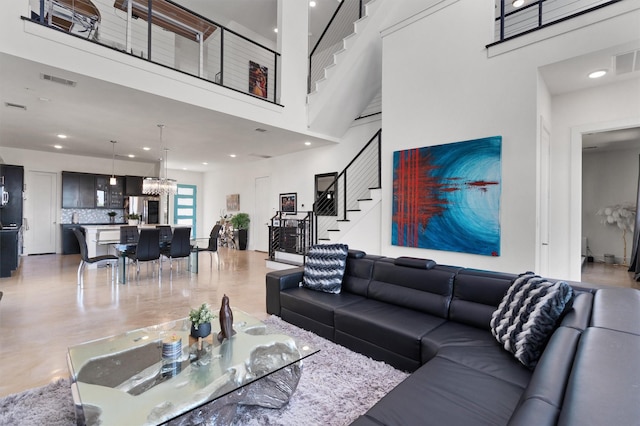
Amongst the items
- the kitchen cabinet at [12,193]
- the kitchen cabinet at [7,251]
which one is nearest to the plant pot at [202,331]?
the kitchen cabinet at [7,251]

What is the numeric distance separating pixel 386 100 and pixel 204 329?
14.2ft

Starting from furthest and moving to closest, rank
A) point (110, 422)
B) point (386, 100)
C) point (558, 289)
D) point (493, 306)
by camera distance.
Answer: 1. point (386, 100)
2. point (493, 306)
3. point (558, 289)
4. point (110, 422)

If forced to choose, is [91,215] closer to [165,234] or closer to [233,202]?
[233,202]

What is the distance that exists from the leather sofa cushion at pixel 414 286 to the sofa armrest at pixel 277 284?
905 mm

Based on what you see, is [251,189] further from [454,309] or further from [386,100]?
[454,309]

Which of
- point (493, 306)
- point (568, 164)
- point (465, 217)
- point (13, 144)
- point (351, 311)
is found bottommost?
point (351, 311)

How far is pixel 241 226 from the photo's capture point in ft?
32.1

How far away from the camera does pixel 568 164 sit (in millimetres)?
4141

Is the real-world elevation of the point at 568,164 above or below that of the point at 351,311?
above

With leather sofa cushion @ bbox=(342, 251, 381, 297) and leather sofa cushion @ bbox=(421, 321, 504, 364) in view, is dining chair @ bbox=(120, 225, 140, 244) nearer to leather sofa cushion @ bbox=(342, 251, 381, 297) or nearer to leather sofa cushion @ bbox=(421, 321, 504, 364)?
leather sofa cushion @ bbox=(342, 251, 381, 297)

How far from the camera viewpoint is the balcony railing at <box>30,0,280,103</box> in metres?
4.31

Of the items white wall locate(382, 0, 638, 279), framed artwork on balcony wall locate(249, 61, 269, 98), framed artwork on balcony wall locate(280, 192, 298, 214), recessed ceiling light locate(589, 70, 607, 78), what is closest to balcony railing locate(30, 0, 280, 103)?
framed artwork on balcony wall locate(249, 61, 269, 98)

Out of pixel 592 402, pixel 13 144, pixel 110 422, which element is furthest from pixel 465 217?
pixel 13 144

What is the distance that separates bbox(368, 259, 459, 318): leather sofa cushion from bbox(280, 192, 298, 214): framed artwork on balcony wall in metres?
5.38
